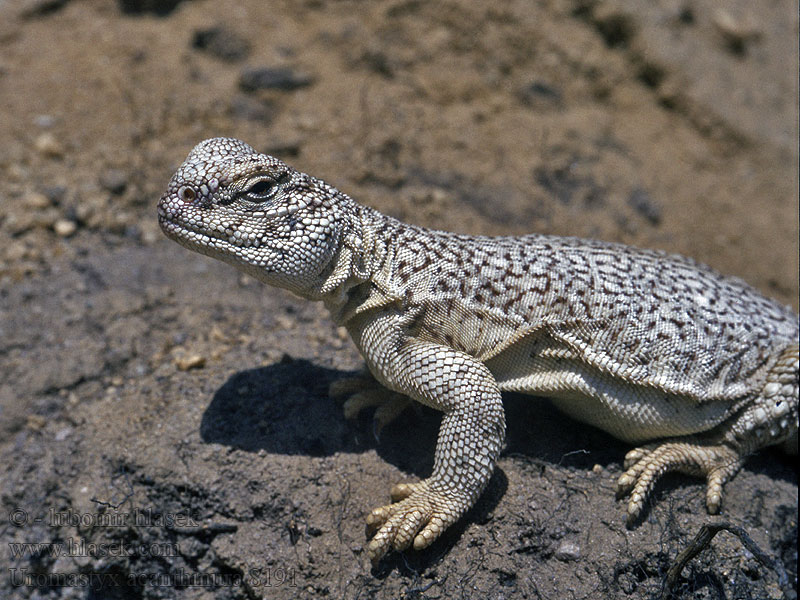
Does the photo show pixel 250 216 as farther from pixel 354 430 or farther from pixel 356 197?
pixel 356 197

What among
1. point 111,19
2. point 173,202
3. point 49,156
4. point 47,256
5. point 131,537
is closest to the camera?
point 173,202

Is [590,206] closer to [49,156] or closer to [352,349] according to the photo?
[352,349]

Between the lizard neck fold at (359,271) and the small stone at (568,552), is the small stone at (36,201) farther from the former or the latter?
the small stone at (568,552)

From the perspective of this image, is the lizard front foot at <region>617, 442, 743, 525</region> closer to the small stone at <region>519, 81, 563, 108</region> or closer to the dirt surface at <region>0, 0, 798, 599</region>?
the dirt surface at <region>0, 0, 798, 599</region>

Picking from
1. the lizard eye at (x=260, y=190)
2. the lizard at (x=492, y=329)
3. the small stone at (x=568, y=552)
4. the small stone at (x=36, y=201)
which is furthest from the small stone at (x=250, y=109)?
the small stone at (x=568, y=552)

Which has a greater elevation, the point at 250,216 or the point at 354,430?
the point at 250,216

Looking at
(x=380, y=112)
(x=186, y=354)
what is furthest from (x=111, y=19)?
(x=186, y=354)

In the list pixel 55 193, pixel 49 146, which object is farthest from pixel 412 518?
pixel 49 146
